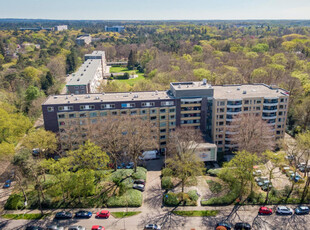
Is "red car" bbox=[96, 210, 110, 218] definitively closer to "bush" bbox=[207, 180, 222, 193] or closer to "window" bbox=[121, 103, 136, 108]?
"bush" bbox=[207, 180, 222, 193]

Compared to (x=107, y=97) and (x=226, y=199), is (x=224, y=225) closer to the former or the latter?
(x=226, y=199)

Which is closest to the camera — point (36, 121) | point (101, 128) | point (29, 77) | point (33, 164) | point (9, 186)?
point (33, 164)

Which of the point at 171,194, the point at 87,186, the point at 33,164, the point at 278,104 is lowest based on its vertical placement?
the point at 171,194

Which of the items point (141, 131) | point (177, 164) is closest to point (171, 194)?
point (177, 164)

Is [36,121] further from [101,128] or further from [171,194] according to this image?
[171,194]

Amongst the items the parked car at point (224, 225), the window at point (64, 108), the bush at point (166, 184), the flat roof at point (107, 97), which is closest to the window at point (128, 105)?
the flat roof at point (107, 97)

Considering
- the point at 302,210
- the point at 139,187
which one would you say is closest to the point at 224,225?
the point at 302,210
